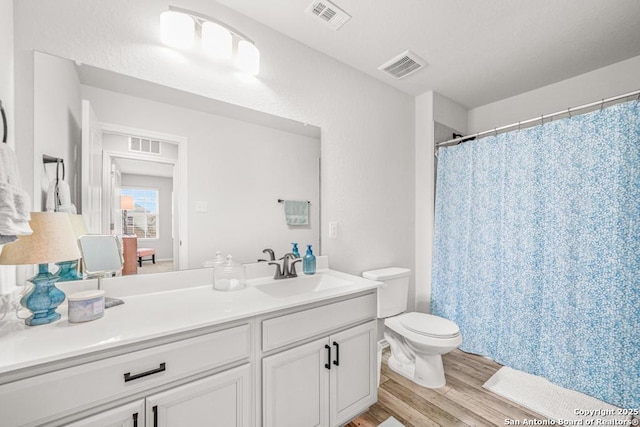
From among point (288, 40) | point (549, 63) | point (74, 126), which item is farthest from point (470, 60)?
point (74, 126)

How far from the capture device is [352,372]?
4.68 feet

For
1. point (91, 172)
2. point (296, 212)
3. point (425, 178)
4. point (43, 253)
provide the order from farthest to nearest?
point (425, 178) < point (296, 212) < point (91, 172) < point (43, 253)

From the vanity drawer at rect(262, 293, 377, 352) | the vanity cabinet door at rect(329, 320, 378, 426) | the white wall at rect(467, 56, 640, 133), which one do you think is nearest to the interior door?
the vanity drawer at rect(262, 293, 377, 352)

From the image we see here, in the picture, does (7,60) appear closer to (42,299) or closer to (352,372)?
(42,299)

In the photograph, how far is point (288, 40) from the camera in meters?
1.73

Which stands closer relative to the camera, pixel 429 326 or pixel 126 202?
pixel 126 202

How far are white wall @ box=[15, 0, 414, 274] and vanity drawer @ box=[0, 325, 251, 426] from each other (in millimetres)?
879

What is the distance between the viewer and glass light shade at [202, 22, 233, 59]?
1369mm

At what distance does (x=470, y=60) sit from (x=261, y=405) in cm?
261

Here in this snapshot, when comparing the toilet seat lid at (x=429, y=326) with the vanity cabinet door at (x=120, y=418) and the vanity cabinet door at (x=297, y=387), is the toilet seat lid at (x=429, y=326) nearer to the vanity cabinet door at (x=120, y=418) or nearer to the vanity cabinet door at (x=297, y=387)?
the vanity cabinet door at (x=297, y=387)

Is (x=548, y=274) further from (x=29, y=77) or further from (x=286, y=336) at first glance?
(x=29, y=77)

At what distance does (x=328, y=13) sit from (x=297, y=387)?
203 centimetres

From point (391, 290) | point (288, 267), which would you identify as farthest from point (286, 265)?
point (391, 290)

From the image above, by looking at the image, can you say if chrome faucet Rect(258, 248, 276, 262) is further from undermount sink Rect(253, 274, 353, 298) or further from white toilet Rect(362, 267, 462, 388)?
white toilet Rect(362, 267, 462, 388)
